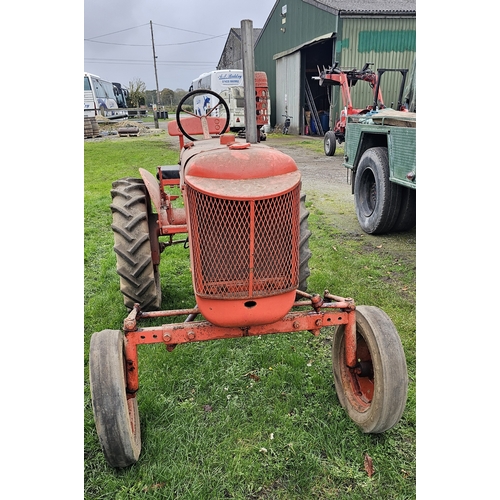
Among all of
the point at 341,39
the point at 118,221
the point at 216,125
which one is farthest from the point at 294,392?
the point at 341,39

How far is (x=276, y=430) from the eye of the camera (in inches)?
93.2

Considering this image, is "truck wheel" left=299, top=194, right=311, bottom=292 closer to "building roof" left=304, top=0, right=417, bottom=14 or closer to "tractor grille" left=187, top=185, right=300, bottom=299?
"tractor grille" left=187, top=185, right=300, bottom=299

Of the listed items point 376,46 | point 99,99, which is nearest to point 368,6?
point 376,46

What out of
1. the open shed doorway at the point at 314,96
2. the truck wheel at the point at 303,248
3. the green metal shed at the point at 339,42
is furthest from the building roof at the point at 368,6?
the truck wheel at the point at 303,248

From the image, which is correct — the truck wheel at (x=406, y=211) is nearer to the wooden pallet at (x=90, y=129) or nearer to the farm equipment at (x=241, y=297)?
the farm equipment at (x=241, y=297)

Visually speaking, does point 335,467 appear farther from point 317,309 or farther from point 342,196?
point 342,196

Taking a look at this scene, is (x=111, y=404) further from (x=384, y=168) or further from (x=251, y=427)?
(x=384, y=168)

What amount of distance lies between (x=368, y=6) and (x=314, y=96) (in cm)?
506

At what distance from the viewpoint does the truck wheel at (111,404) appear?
6.58ft

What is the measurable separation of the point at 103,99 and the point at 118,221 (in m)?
26.4

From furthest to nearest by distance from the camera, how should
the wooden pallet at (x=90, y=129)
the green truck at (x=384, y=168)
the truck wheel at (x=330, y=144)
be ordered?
the wooden pallet at (x=90, y=129), the truck wheel at (x=330, y=144), the green truck at (x=384, y=168)

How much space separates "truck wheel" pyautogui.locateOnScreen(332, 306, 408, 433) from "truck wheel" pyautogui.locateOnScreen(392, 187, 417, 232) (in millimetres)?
3057

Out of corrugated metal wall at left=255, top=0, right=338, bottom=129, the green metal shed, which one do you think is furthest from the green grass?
corrugated metal wall at left=255, top=0, right=338, bottom=129

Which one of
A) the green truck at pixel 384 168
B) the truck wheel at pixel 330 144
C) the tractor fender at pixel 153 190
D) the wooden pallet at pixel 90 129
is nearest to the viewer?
the tractor fender at pixel 153 190
